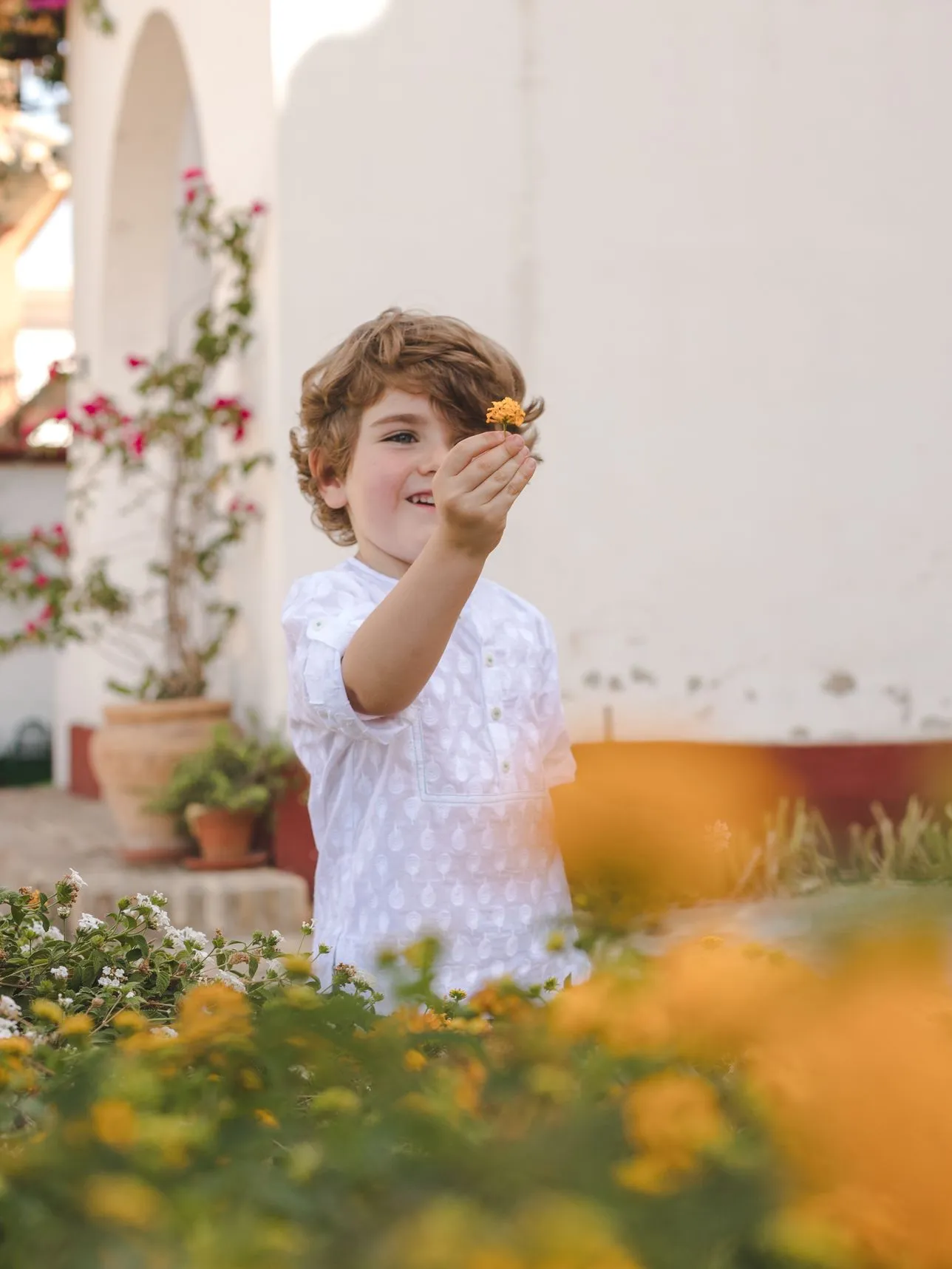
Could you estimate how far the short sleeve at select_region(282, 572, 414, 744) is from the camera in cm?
152

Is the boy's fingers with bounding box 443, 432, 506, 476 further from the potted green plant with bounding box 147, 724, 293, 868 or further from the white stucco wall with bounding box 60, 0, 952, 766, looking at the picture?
the potted green plant with bounding box 147, 724, 293, 868

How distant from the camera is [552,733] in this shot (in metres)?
1.87

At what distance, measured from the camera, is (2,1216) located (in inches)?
27.2

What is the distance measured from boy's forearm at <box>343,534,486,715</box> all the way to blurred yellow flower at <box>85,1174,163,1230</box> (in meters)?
0.82

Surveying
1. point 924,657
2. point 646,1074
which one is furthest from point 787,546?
point 646,1074

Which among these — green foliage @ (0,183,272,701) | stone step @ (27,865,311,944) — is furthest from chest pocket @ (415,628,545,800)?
green foliage @ (0,183,272,701)

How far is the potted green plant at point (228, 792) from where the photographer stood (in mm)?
4582

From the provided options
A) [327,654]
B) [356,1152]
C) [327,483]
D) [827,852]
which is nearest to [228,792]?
[827,852]

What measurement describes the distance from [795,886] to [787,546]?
1.12 metres

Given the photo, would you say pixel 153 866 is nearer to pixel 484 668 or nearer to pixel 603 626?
pixel 603 626

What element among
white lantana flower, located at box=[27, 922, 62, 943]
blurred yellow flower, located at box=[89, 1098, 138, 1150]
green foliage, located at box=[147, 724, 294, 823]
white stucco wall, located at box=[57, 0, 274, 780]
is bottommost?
green foliage, located at box=[147, 724, 294, 823]

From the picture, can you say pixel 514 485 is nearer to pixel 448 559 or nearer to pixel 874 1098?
pixel 448 559

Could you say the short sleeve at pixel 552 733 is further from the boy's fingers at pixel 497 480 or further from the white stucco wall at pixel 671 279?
the white stucco wall at pixel 671 279

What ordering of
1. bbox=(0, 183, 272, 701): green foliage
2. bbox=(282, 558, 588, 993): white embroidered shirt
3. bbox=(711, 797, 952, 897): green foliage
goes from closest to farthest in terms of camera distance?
1. bbox=(282, 558, 588, 993): white embroidered shirt
2. bbox=(711, 797, 952, 897): green foliage
3. bbox=(0, 183, 272, 701): green foliage
